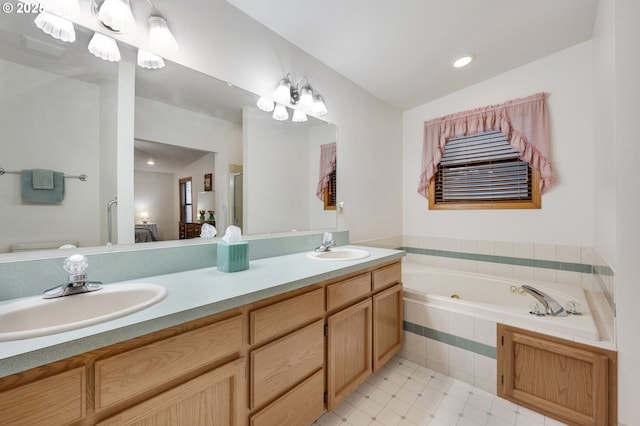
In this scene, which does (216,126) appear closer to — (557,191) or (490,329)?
(490,329)

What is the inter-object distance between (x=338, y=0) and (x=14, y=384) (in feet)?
6.69

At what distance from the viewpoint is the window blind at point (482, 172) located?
2410mm

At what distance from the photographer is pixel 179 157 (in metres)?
1.34

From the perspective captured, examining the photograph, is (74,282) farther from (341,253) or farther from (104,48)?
(341,253)

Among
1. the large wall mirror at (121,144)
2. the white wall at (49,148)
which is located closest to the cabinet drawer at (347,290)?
the large wall mirror at (121,144)

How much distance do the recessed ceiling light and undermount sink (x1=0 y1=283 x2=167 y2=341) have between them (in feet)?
8.53

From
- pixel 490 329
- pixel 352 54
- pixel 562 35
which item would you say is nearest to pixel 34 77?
pixel 352 54

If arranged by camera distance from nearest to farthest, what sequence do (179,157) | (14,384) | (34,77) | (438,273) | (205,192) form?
(14,384) < (34,77) < (179,157) < (205,192) < (438,273)

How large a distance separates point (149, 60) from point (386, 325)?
2053 mm

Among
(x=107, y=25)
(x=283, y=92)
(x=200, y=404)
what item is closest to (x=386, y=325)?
(x=200, y=404)

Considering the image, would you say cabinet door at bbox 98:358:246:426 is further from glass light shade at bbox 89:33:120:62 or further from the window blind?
the window blind

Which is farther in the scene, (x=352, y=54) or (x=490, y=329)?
(x=352, y=54)

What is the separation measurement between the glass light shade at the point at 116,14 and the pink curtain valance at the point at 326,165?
135 centimetres

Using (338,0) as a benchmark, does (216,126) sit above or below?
below
